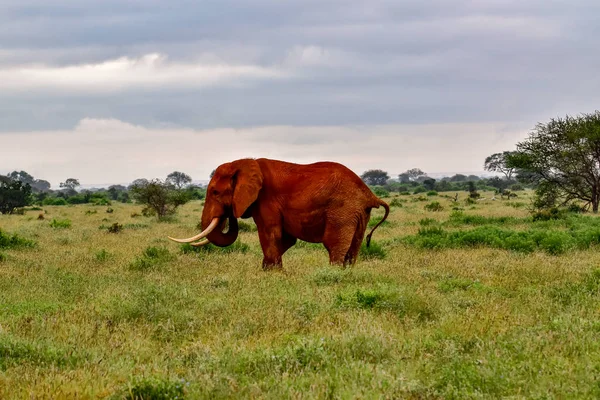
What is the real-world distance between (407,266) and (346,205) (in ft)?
6.66

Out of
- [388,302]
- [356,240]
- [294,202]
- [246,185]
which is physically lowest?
[388,302]

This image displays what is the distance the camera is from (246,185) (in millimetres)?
11570

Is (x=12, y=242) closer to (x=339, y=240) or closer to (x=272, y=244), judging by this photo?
(x=272, y=244)

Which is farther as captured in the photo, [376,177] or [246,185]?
[376,177]

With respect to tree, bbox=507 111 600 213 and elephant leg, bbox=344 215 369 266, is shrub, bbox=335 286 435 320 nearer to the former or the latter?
elephant leg, bbox=344 215 369 266

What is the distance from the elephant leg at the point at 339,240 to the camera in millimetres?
11297

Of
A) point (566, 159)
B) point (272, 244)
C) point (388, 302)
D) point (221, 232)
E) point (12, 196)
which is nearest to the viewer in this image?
point (388, 302)

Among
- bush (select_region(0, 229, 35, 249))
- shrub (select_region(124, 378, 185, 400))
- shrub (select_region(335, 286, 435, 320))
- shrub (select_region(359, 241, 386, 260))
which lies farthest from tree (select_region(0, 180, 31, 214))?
shrub (select_region(124, 378, 185, 400))

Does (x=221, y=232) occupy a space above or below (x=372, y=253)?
above

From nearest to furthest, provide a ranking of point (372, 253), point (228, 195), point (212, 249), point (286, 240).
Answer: point (228, 195) → point (286, 240) → point (372, 253) → point (212, 249)

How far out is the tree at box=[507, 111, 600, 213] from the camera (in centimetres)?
2898

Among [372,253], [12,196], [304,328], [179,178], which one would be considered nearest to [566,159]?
[372,253]

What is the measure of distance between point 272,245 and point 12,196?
3793 cm

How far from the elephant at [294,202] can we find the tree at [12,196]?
35.1 m
